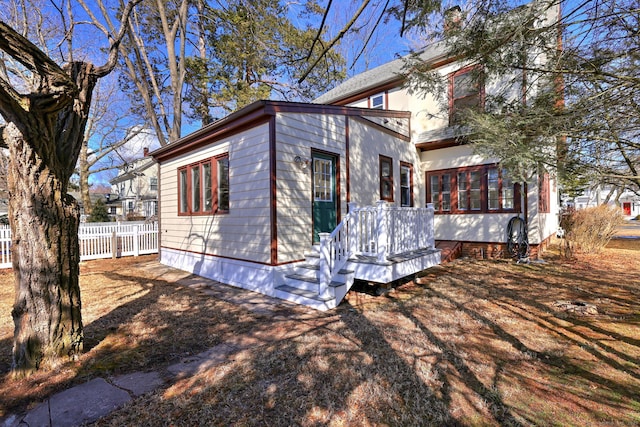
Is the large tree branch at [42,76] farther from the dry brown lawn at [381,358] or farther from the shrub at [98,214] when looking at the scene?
the shrub at [98,214]

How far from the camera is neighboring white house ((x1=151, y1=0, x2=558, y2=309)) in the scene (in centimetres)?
559

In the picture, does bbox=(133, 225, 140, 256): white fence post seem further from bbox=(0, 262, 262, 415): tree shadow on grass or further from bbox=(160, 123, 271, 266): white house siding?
bbox=(0, 262, 262, 415): tree shadow on grass

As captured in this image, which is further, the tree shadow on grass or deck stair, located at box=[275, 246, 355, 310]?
deck stair, located at box=[275, 246, 355, 310]

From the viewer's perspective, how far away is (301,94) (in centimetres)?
1415

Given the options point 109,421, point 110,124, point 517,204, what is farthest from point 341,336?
point 110,124

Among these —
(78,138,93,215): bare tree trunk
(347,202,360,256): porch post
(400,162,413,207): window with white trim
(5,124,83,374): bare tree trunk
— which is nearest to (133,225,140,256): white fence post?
(5,124,83,374): bare tree trunk

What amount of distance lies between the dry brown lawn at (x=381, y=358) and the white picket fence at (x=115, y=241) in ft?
15.0

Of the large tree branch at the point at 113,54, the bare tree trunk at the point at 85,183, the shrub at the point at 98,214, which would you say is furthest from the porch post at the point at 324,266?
the shrub at the point at 98,214

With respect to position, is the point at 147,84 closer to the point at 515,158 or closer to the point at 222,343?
the point at 222,343

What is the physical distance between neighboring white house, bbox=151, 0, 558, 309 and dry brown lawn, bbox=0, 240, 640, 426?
957mm

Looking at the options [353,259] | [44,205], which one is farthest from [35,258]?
[353,259]

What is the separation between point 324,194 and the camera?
6.67 metres

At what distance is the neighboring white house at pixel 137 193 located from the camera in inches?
1051

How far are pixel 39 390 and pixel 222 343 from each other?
1.66 metres
